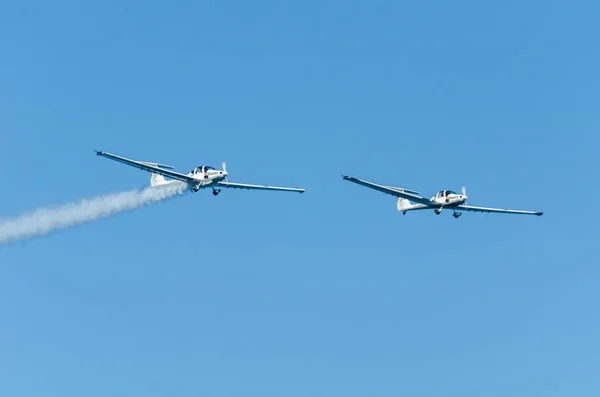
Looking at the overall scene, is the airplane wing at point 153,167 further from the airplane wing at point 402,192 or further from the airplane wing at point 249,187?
the airplane wing at point 402,192

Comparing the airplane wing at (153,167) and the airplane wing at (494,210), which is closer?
the airplane wing at (153,167)

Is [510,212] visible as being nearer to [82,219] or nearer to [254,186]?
[254,186]

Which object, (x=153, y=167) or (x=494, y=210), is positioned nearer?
(x=153, y=167)

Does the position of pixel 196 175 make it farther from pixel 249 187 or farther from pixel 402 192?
pixel 402 192

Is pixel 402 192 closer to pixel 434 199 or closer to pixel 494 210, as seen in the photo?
pixel 434 199

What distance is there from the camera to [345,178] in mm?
115938

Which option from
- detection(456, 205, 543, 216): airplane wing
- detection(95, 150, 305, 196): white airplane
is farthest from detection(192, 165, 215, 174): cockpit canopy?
detection(456, 205, 543, 216): airplane wing

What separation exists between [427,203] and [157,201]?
83.7 ft

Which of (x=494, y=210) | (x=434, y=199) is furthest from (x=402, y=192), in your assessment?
(x=494, y=210)

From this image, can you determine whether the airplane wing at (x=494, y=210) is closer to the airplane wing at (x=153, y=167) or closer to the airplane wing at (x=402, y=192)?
the airplane wing at (x=402, y=192)

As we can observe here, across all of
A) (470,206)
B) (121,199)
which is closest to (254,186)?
(121,199)

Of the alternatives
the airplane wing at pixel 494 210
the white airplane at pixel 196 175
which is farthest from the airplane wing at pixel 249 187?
the airplane wing at pixel 494 210

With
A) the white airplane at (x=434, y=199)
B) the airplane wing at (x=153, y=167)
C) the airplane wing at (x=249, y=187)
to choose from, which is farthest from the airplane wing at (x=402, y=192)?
the airplane wing at (x=153, y=167)

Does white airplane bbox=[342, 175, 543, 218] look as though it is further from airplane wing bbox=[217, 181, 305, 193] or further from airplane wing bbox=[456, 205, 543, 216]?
airplane wing bbox=[217, 181, 305, 193]
